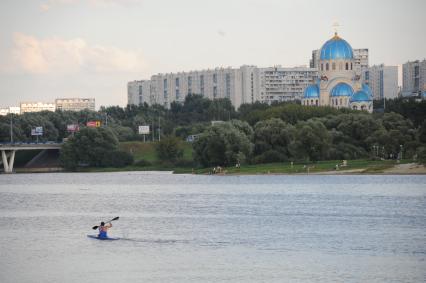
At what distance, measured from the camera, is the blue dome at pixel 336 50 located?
191375 millimetres

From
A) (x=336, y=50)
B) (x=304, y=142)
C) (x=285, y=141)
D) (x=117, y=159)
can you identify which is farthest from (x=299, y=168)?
(x=336, y=50)

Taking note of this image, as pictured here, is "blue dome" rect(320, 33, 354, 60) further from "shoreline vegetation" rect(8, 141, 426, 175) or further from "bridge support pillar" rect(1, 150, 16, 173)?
"bridge support pillar" rect(1, 150, 16, 173)

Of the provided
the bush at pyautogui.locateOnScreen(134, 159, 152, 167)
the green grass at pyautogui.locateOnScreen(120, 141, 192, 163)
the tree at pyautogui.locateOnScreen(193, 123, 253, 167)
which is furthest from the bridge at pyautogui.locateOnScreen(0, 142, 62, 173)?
the tree at pyautogui.locateOnScreen(193, 123, 253, 167)

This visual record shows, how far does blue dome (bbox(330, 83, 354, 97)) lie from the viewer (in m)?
191

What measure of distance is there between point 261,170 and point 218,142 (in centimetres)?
694

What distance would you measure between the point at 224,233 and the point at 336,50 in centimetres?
13419

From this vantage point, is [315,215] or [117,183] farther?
[117,183]

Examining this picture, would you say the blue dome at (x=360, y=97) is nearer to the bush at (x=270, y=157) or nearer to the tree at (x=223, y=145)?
the tree at (x=223, y=145)

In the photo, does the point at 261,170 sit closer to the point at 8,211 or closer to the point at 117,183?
the point at 117,183

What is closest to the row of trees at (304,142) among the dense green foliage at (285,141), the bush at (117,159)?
the dense green foliage at (285,141)

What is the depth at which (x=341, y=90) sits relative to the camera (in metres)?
191

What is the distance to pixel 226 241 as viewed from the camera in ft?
188

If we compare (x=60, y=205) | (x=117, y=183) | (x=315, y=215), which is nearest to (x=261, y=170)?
(x=117, y=183)

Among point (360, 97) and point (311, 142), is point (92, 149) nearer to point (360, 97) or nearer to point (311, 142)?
point (311, 142)
